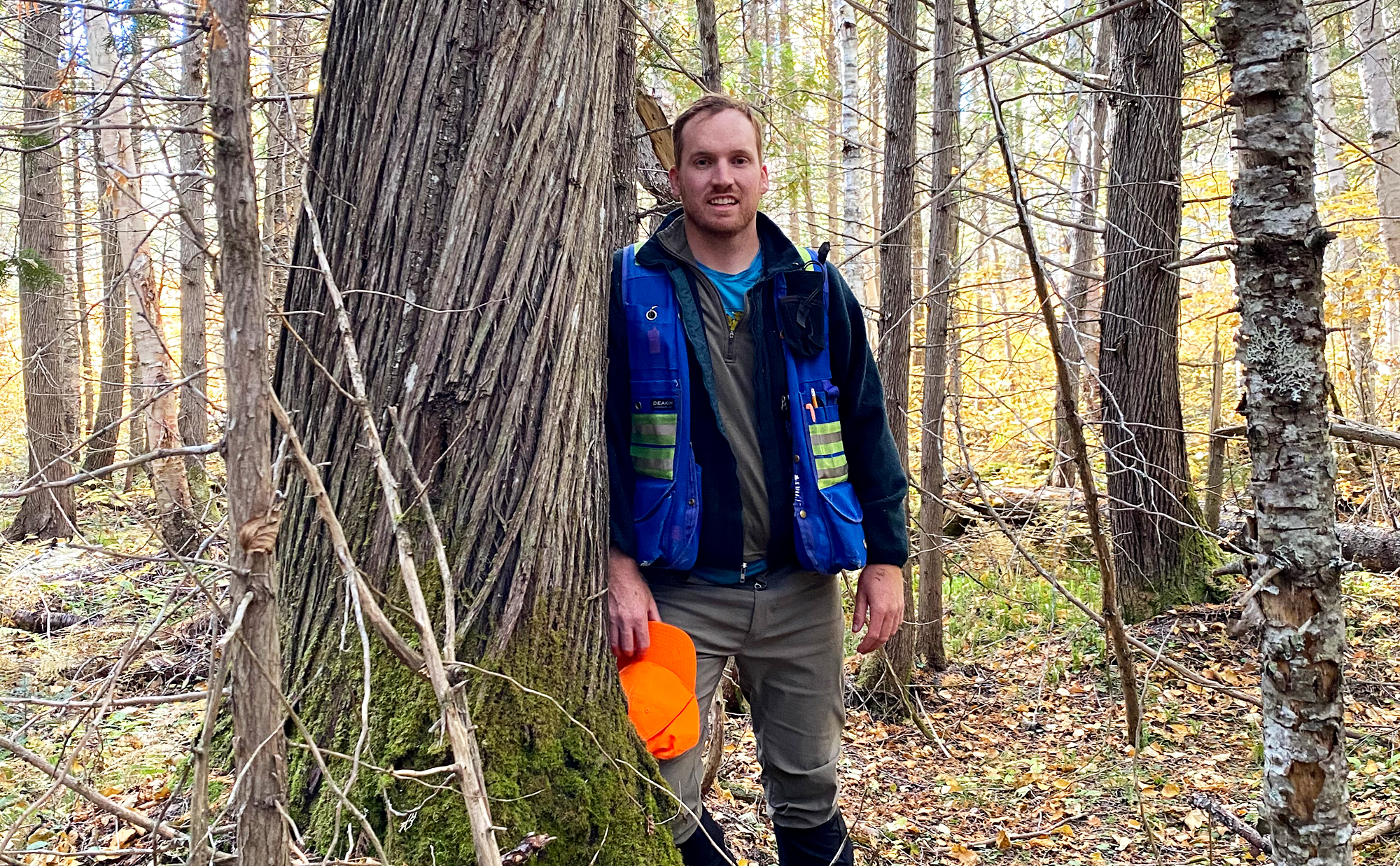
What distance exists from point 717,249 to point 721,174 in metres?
0.23

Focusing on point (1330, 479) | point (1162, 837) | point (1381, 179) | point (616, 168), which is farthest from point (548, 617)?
point (1381, 179)

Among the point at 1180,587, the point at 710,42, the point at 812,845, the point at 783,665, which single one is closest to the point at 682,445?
the point at 783,665

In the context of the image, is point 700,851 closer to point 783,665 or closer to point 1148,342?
point 783,665

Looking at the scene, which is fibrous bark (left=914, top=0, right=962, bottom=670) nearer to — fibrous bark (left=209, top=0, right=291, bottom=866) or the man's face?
the man's face

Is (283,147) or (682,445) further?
(283,147)

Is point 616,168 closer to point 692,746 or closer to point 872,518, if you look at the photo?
point 872,518

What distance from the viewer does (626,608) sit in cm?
255

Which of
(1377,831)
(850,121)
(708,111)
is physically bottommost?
(1377,831)

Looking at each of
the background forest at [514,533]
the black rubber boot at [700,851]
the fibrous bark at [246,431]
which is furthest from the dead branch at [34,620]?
the fibrous bark at [246,431]

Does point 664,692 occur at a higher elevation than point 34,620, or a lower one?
higher

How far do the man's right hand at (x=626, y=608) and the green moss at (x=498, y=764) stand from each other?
0.69 feet

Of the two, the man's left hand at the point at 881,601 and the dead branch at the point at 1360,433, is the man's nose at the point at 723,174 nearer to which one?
the man's left hand at the point at 881,601

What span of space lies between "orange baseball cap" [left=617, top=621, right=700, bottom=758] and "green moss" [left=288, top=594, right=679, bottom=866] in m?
0.15

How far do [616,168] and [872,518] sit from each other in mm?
1481
